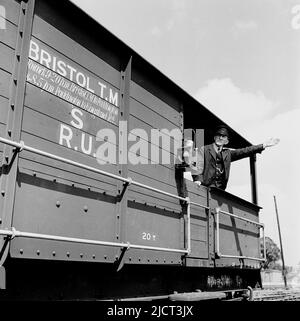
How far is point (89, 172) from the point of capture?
382 cm

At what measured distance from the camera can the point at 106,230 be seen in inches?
153

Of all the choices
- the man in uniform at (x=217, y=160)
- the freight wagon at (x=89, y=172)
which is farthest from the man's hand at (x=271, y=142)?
the freight wagon at (x=89, y=172)

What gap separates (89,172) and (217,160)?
3494mm

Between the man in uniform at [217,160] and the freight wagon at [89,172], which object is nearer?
the freight wagon at [89,172]

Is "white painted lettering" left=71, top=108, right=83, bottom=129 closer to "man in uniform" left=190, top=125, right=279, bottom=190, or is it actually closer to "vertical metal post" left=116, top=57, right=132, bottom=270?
"vertical metal post" left=116, top=57, right=132, bottom=270

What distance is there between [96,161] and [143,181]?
86 centimetres

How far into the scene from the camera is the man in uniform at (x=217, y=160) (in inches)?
259

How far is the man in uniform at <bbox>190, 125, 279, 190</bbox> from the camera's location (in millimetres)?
6574

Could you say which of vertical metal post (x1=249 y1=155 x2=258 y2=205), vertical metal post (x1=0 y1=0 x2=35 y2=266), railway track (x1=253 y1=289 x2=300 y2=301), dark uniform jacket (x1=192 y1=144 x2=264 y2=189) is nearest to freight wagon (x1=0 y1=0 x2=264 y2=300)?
vertical metal post (x1=0 y1=0 x2=35 y2=266)

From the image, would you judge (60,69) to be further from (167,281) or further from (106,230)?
(167,281)

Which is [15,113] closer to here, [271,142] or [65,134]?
[65,134]

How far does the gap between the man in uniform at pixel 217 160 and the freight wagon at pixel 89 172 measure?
625 mm

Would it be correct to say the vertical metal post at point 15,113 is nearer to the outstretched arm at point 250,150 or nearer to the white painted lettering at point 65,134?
the white painted lettering at point 65,134
